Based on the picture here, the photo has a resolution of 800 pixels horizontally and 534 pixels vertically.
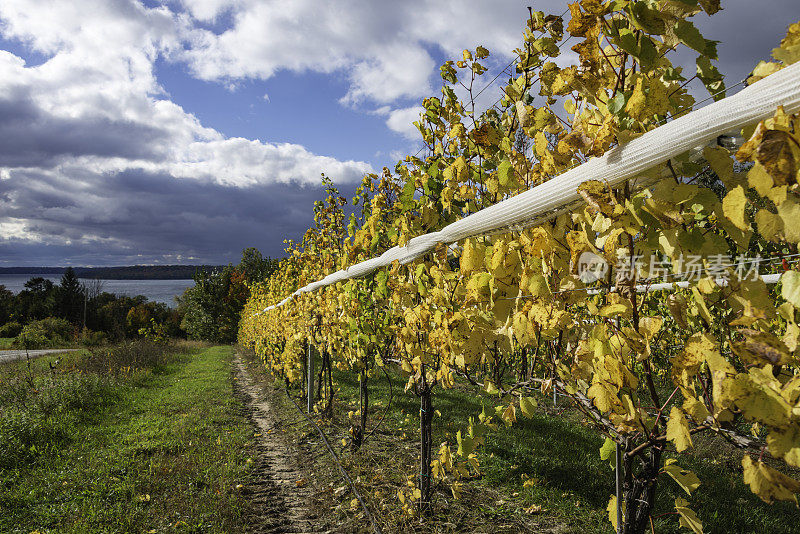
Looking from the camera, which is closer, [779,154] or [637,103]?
[779,154]

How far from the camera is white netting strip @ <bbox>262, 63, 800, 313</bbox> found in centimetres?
74

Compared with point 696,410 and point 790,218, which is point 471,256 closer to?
point 696,410

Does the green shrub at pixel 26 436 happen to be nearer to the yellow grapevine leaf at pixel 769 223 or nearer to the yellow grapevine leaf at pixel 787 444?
the yellow grapevine leaf at pixel 787 444

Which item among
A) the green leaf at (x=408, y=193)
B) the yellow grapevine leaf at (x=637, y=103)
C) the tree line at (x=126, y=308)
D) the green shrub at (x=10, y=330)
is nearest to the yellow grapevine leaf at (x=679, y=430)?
the yellow grapevine leaf at (x=637, y=103)

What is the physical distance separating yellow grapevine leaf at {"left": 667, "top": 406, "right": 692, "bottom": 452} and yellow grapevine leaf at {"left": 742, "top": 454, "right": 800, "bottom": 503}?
113mm

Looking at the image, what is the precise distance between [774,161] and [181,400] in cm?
1046

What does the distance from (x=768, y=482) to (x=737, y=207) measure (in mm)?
502

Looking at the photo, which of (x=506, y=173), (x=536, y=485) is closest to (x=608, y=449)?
(x=506, y=173)

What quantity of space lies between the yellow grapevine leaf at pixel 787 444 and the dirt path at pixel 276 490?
3534 mm

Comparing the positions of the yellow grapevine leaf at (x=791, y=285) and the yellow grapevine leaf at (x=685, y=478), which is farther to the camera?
the yellow grapevine leaf at (x=685, y=478)

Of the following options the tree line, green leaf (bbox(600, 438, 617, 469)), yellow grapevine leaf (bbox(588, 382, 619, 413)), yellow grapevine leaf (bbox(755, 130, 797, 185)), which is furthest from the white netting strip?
the tree line

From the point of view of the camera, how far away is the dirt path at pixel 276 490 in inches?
142

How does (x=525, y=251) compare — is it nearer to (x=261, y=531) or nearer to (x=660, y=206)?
(x=660, y=206)

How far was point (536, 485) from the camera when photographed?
3.88 m
